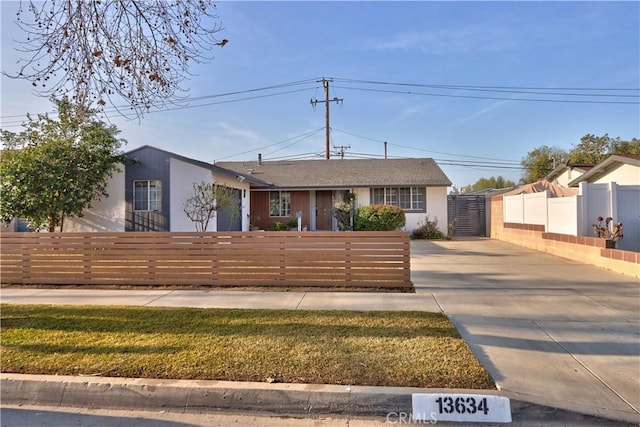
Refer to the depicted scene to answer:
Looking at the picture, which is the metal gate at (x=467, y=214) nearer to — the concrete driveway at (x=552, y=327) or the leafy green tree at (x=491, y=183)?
the concrete driveway at (x=552, y=327)

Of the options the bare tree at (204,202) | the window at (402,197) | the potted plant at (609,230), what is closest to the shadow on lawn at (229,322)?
the potted plant at (609,230)

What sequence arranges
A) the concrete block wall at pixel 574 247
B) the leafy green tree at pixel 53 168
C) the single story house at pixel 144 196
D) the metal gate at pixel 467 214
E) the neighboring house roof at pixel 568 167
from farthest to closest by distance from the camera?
the neighboring house roof at pixel 568 167 < the metal gate at pixel 467 214 < the single story house at pixel 144 196 < the leafy green tree at pixel 53 168 < the concrete block wall at pixel 574 247

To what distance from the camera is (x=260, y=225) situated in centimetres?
1983

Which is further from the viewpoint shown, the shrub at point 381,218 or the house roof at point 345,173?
the house roof at point 345,173

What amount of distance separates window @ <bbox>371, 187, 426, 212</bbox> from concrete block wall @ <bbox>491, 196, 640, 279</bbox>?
401cm

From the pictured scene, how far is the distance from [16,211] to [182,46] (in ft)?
31.0

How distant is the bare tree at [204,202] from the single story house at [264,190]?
11.2 inches

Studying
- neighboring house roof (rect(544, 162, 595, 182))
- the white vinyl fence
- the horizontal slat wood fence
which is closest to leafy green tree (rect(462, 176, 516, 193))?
neighboring house roof (rect(544, 162, 595, 182))

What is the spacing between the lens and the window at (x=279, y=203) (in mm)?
19938

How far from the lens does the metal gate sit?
63.0 feet

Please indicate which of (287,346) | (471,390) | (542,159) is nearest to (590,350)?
(471,390)

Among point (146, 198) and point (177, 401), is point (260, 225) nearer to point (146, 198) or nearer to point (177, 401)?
point (146, 198)

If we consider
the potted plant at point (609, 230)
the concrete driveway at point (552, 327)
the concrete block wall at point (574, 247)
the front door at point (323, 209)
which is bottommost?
the concrete driveway at point (552, 327)

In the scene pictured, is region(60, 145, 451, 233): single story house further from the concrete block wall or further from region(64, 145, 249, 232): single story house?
the concrete block wall
